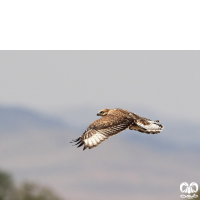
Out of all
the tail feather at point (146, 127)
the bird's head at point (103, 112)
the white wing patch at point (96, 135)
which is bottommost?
the white wing patch at point (96, 135)

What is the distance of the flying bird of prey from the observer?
1132 centimetres

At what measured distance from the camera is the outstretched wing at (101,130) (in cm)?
1119

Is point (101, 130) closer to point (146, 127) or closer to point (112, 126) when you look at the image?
point (112, 126)

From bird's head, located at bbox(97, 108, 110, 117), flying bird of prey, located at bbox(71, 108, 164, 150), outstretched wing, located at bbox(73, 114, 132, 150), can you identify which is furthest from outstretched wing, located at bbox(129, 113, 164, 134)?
bird's head, located at bbox(97, 108, 110, 117)

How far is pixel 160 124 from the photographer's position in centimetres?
1403

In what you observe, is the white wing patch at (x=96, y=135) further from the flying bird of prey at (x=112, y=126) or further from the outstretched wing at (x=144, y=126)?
the outstretched wing at (x=144, y=126)

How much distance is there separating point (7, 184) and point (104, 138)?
2017 centimetres

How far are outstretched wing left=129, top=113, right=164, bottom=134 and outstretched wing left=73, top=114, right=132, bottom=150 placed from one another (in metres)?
0.86

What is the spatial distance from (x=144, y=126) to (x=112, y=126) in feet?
6.98

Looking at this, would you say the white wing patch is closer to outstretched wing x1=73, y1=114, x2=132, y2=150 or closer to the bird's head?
outstretched wing x1=73, y1=114, x2=132, y2=150

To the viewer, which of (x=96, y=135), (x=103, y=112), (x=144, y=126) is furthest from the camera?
(x=103, y=112)

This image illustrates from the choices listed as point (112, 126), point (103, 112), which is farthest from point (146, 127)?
point (112, 126)

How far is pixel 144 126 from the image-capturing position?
13.5 meters

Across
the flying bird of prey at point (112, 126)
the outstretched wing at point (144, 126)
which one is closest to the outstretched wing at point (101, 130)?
the flying bird of prey at point (112, 126)
